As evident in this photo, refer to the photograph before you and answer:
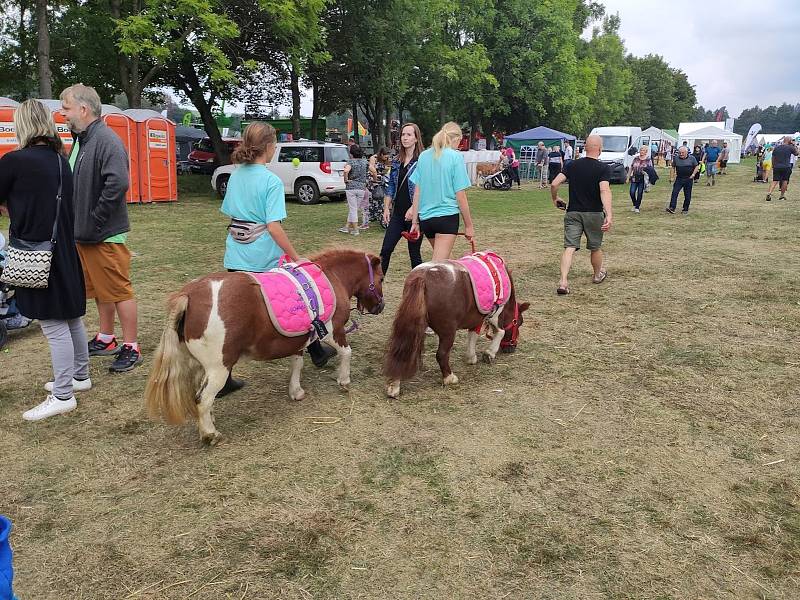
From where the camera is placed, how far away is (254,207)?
396 cm

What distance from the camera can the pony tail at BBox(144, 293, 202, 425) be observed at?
11.1ft

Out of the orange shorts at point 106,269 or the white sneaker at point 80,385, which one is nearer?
the white sneaker at point 80,385

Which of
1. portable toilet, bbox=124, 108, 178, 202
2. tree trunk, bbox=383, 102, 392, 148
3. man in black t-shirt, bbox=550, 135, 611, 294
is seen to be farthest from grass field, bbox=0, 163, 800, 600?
tree trunk, bbox=383, 102, 392, 148

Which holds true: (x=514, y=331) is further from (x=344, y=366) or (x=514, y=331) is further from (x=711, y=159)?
(x=711, y=159)

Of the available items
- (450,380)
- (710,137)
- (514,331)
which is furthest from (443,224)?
(710,137)

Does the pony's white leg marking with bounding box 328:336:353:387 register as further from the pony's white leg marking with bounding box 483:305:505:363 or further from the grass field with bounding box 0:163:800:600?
the pony's white leg marking with bounding box 483:305:505:363

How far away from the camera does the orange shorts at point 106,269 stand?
4.47 meters

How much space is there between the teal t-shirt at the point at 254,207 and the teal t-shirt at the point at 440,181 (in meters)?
1.64

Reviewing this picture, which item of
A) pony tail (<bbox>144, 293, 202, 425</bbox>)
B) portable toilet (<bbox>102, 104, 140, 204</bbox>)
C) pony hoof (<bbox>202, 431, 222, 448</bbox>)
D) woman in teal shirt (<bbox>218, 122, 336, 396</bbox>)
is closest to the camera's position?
pony tail (<bbox>144, 293, 202, 425</bbox>)

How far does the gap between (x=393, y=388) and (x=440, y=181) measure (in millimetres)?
1914

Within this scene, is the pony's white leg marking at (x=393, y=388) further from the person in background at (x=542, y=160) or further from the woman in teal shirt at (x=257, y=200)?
the person in background at (x=542, y=160)

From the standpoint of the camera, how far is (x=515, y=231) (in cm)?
1262

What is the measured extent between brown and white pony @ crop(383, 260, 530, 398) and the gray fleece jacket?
218 cm

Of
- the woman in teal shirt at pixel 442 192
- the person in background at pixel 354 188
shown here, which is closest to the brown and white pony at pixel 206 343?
the woman in teal shirt at pixel 442 192
